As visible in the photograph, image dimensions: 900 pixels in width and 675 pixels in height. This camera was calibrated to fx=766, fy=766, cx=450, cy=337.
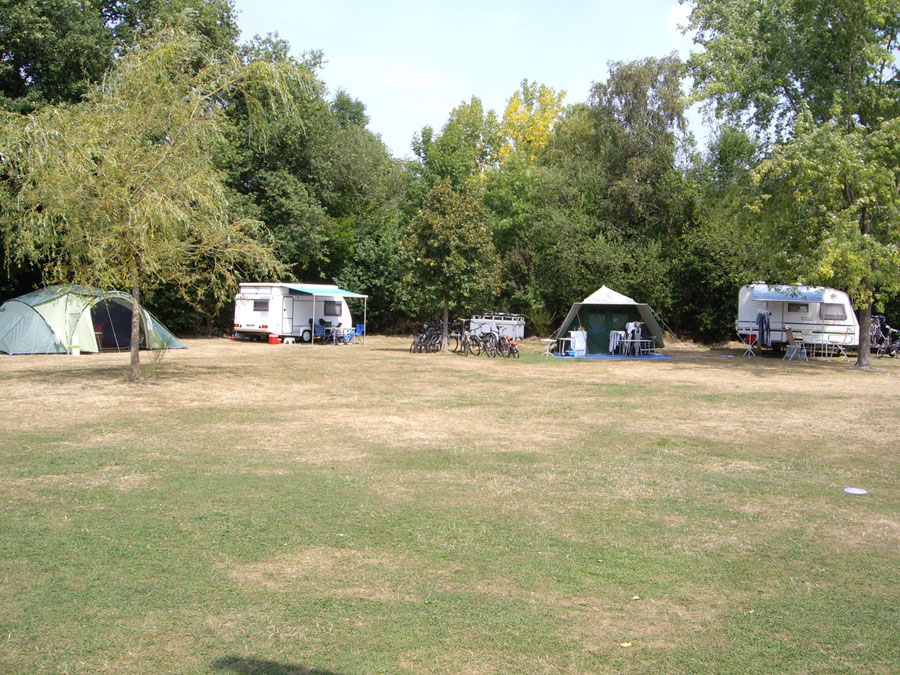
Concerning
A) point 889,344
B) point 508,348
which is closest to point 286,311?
point 508,348

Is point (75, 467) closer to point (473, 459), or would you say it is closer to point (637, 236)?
point (473, 459)

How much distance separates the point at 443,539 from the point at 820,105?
57.4ft

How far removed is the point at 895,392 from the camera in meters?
13.8

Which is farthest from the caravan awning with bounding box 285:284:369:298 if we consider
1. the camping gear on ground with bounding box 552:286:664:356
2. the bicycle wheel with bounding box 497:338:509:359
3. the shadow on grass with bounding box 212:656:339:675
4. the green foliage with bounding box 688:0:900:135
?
the shadow on grass with bounding box 212:656:339:675

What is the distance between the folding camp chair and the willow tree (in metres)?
15.3

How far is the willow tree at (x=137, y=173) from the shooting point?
11953 mm

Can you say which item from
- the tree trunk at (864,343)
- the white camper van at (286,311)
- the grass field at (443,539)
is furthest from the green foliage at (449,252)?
the grass field at (443,539)

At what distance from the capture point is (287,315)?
82.3ft

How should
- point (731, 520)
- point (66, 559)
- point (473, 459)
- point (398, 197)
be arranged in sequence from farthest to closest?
point (398, 197) < point (473, 459) < point (731, 520) < point (66, 559)

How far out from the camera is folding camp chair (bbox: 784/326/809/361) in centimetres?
2178

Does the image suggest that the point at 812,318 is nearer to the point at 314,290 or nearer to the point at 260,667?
the point at 314,290

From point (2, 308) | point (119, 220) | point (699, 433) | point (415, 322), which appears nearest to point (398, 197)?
point (415, 322)

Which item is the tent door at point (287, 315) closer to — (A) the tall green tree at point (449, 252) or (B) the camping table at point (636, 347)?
→ (A) the tall green tree at point (449, 252)

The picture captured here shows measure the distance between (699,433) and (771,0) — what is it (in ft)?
48.0
